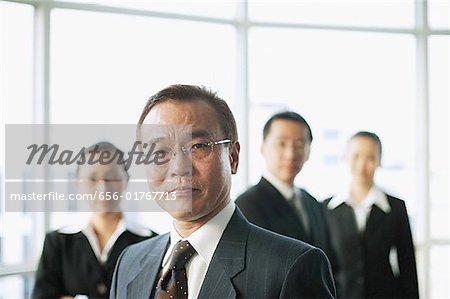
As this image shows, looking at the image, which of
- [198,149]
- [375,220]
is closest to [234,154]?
[198,149]

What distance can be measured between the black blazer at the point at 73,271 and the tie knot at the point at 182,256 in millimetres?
864

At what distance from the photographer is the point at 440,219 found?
3.69m

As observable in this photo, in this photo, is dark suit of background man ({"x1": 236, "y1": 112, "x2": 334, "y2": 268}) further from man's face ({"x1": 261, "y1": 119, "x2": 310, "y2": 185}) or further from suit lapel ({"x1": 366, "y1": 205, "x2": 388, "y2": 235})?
suit lapel ({"x1": 366, "y1": 205, "x2": 388, "y2": 235})

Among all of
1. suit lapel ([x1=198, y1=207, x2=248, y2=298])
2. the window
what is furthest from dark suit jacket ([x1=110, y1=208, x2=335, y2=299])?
the window

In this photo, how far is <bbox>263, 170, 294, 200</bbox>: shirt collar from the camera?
2.21 meters

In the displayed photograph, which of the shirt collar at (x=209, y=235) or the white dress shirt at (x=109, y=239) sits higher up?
the shirt collar at (x=209, y=235)

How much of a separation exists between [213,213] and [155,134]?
0.52 ft

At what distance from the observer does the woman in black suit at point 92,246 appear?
1.97 m

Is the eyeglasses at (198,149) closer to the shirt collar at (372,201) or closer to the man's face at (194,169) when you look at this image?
the man's face at (194,169)

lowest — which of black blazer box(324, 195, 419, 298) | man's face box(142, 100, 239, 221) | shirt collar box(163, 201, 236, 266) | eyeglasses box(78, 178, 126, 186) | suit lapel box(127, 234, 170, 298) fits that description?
black blazer box(324, 195, 419, 298)

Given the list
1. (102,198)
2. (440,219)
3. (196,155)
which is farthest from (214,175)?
(440,219)

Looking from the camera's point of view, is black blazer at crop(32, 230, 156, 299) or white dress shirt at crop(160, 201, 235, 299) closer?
white dress shirt at crop(160, 201, 235, 299)

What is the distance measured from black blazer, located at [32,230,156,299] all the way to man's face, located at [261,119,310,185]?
53cm

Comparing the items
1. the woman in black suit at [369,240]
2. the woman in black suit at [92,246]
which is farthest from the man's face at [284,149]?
the woman in black suit at [369,240]
